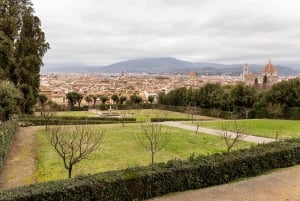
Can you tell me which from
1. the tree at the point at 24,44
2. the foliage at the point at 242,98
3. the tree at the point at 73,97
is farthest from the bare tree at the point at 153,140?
the tree at the point at 73,97

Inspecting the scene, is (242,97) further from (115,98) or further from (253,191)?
(253,191)

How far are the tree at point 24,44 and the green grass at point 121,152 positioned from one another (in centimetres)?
1290

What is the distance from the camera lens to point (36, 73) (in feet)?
120

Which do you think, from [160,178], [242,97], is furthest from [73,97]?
[160,178]

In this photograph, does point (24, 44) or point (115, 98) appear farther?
point (115, 98)

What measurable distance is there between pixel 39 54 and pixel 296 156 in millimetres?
31076

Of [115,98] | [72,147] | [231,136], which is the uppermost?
[72,147]

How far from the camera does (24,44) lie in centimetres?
3612

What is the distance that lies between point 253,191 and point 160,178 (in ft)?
9.72

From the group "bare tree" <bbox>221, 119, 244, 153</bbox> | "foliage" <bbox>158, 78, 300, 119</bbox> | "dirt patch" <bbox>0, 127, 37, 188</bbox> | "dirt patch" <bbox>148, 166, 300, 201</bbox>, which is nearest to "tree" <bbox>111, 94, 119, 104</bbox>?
"foliage" <bbox>158, 78, 300, 119</bbox>

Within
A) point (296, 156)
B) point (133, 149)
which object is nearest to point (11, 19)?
point (133, 149)

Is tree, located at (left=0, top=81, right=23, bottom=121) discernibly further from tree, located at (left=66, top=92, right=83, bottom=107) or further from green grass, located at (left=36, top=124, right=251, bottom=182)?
tree, located at (left=66, top=92, right=83, bottom=107)

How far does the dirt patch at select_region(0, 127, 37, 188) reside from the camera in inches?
500

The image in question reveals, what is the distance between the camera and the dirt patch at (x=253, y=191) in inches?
379
